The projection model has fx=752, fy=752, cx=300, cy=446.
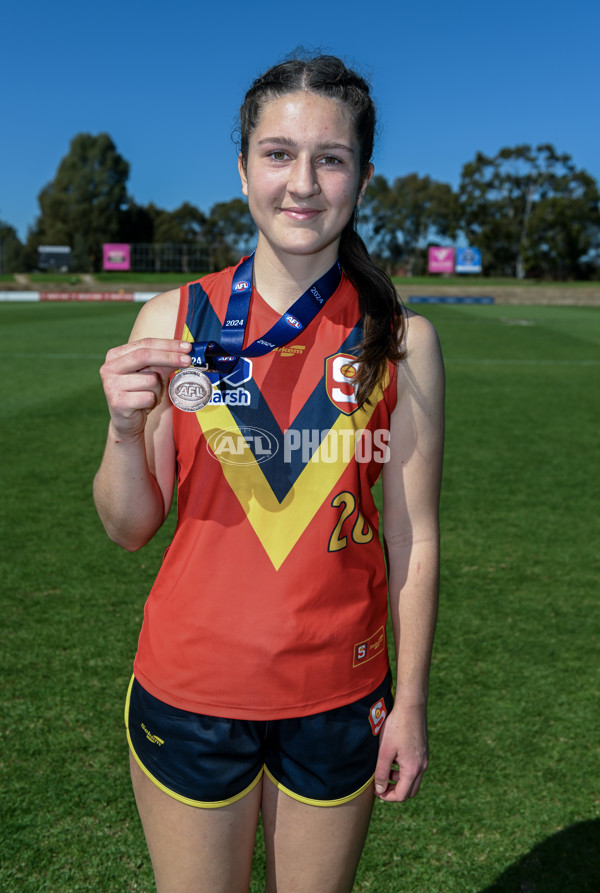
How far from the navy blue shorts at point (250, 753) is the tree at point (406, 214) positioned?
270ft

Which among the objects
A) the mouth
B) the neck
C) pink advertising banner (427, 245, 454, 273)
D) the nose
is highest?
the nose

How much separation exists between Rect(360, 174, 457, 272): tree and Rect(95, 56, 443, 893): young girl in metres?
81.9

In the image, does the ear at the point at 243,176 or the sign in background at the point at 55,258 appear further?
the sign in background at the point at 55,258

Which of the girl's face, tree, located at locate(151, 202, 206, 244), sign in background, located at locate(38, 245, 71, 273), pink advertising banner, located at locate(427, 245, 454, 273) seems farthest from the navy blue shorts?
tree, located at locate(151, 202, 206, 244)

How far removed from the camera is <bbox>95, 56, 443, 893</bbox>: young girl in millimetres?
1562

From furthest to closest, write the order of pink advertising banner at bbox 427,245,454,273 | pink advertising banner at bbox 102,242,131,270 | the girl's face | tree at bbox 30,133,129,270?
tree at bbox 30,133,129,270 → pink advertising banner at bbox 102,242,131,270 → pink advertising banner at bbox 427,245,454,273 → the girl's face

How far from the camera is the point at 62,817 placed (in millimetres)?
2840

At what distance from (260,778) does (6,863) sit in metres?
1.54

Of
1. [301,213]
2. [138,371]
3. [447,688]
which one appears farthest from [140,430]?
[447,688]

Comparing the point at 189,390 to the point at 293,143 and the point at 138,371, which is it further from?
the point at 293,143

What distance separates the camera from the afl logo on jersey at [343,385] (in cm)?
162

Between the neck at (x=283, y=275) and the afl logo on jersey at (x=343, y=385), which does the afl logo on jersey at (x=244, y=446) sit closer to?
the afl logo on jersey at (x=343, y=385)

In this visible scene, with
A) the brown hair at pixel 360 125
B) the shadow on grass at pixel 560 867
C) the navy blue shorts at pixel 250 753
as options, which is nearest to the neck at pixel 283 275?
the brown hair at pixel 360 125

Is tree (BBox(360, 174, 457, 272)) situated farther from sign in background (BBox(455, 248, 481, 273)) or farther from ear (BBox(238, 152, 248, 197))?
ear (BBox(238, 152, 248, 197))
